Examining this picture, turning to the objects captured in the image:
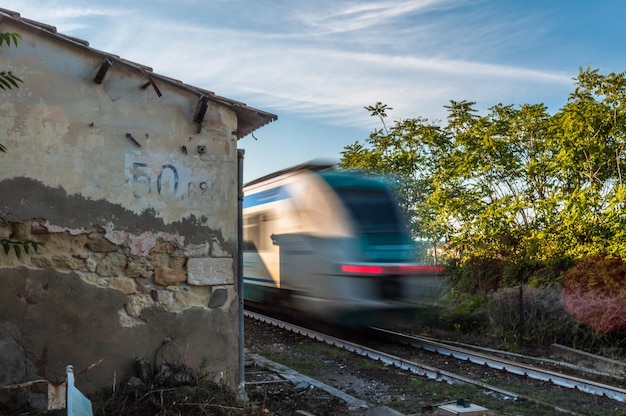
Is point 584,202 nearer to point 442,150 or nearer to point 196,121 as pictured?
point 442,150

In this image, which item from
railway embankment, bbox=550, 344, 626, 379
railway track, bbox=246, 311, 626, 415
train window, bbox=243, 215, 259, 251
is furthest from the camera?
train window, bbox=243, 215, 259, 251

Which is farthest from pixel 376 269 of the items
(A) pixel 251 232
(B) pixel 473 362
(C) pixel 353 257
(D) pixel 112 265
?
(D) pixel 112 265

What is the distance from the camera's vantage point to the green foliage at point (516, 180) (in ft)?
50.8

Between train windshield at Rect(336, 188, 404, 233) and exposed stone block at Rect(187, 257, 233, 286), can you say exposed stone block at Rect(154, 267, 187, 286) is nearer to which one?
exposed stone block at Rect(187, 257, 233, 286)

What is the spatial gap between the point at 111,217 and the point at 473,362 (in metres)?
6.78

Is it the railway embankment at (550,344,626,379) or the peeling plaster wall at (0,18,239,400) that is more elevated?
the peeling plaster wall at (0,18,239,400)

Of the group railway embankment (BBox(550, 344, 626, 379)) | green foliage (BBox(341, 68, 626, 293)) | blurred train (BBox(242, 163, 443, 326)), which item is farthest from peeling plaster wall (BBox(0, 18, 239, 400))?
green foliage (BBox(341, 68, 626, 293))

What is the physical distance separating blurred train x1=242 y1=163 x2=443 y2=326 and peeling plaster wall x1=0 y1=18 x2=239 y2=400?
4332mm

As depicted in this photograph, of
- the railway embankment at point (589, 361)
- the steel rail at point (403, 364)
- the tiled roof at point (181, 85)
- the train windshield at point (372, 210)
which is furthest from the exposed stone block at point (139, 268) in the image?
the railway embankment at point (589, 361)

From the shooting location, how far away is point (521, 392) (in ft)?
26.5

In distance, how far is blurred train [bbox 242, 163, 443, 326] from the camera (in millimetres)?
10812

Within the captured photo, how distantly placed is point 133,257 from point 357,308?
17.7 feet

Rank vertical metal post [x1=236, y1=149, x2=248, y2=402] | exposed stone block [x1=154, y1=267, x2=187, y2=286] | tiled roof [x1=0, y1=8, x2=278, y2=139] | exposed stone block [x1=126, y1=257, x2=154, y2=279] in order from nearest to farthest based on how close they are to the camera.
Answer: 1. tiled roof [x1=0, y1=8, x2=278, y2=139]
2. exposed stone block [x1=126, y1=257, x2=154, y2=279]
3. exposed stone block [x1=154, y1=267, x2=187, y2=286]
4. vertical metal post [x1=236, y1=149, x2=248, y2=402]

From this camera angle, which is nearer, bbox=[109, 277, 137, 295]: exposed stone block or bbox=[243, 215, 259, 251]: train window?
bbox=[109, 277, 137, 295]: exposed stone block
